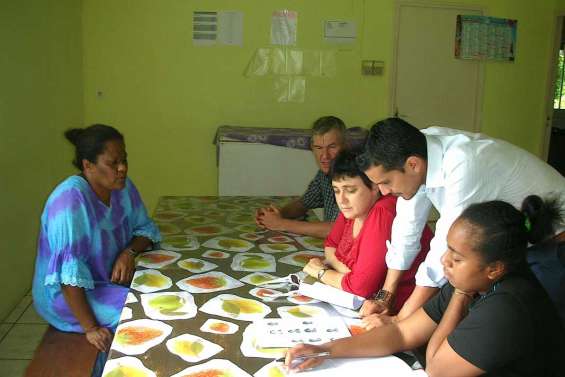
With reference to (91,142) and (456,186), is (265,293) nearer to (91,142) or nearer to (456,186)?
(456,186)

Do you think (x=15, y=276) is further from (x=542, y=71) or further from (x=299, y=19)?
(x=542, y=71)

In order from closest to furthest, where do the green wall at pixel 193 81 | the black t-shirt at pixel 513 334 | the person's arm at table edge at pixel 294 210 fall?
the black t-shirt at pixel 513 334
the person's arm at table edge at pixel 294 210
the green wall at pixel 193 81

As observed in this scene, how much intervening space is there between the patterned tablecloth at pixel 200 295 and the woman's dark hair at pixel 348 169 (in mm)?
369

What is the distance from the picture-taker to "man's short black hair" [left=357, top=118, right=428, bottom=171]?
1.42 m

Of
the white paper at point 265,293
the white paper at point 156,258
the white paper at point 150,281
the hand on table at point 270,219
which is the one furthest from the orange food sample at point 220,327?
the hand on table at point 270,219

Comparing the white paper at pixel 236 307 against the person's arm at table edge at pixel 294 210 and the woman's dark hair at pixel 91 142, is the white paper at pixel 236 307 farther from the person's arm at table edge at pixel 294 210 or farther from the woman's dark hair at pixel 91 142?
the person's arm at table edge at pixel 294 210

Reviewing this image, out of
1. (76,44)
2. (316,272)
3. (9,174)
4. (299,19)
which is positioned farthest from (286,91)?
(316,272)

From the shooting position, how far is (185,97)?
14.5 ft

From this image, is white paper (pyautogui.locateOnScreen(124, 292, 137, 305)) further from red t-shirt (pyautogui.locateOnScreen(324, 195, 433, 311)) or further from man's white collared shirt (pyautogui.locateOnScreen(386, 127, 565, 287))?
man's white collared shirt (pyautogui.locateOnScreen(386, 127, 565, 287))

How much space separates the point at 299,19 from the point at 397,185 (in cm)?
327

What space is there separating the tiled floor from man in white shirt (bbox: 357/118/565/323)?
1.80 metres

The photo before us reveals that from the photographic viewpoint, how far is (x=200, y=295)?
1.54 metres

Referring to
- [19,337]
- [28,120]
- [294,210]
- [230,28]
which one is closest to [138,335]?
[294,210]

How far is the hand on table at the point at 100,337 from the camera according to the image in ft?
5.67
